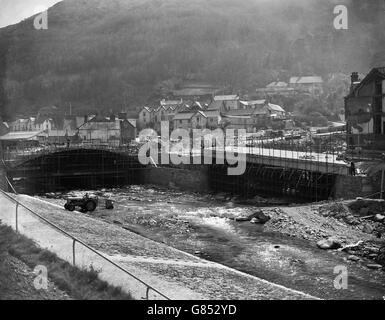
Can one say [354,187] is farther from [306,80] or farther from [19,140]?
[306,80]

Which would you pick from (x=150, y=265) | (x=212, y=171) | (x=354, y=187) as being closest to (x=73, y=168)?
(x=212, y=171)

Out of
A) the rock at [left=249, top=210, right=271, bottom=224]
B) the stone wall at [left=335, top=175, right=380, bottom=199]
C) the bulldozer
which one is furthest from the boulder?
the bulldozer

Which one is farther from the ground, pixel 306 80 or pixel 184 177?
pixel 306 80

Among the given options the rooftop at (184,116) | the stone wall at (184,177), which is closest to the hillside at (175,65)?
the rooftop at (184,116)

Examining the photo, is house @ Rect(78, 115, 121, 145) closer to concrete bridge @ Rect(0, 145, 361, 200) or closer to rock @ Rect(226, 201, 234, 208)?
concrete bridge @ Rect(0, 145, 361, 200)
